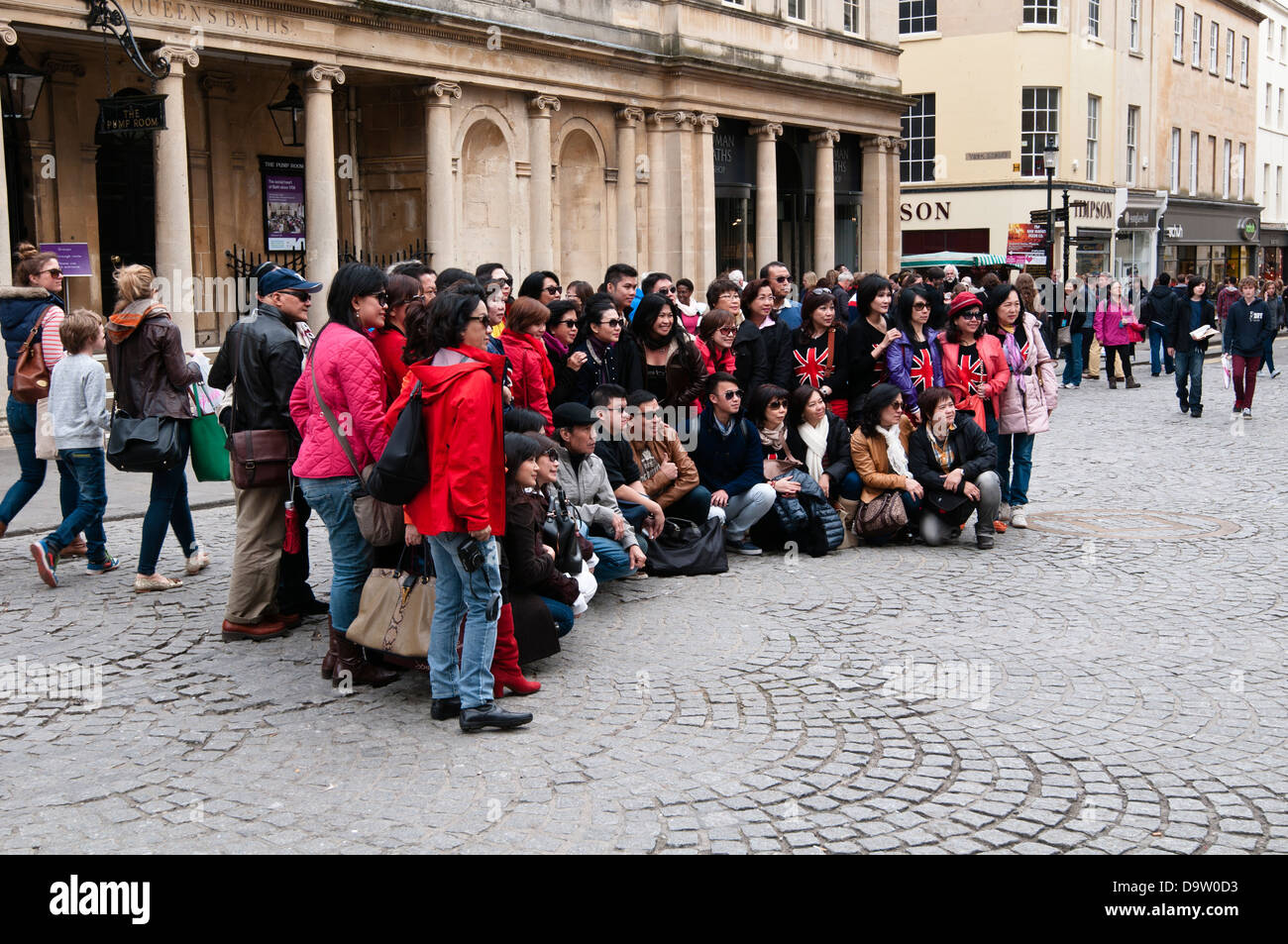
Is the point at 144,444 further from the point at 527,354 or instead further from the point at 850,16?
the point at 850,16

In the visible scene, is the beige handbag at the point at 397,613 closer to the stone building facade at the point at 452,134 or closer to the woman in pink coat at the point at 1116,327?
the stone building facade at the point at 452,134

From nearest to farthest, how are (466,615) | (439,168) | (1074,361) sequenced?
(466,615)
(439,168)
(1074,361)

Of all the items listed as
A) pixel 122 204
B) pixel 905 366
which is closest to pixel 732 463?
pixel 905 366

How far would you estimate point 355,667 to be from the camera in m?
6.46

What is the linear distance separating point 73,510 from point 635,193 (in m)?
20.0

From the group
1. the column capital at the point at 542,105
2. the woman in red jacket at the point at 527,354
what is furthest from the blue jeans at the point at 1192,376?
the woman in red jacket at the point at 527,354

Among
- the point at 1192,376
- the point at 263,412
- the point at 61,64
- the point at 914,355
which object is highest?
the point at 61,64

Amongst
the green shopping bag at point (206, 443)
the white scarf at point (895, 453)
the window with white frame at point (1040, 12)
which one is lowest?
the white scarf at point (895, 453)

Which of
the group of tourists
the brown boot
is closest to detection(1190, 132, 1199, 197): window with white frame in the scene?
the group of tourists

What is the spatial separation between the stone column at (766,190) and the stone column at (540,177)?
7098 millimetres

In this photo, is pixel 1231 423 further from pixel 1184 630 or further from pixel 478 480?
pixel 478 480

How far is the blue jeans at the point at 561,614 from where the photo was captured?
6.84m

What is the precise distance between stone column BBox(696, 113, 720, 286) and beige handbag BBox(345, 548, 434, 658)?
2248 cm

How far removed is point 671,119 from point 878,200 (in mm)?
9567
